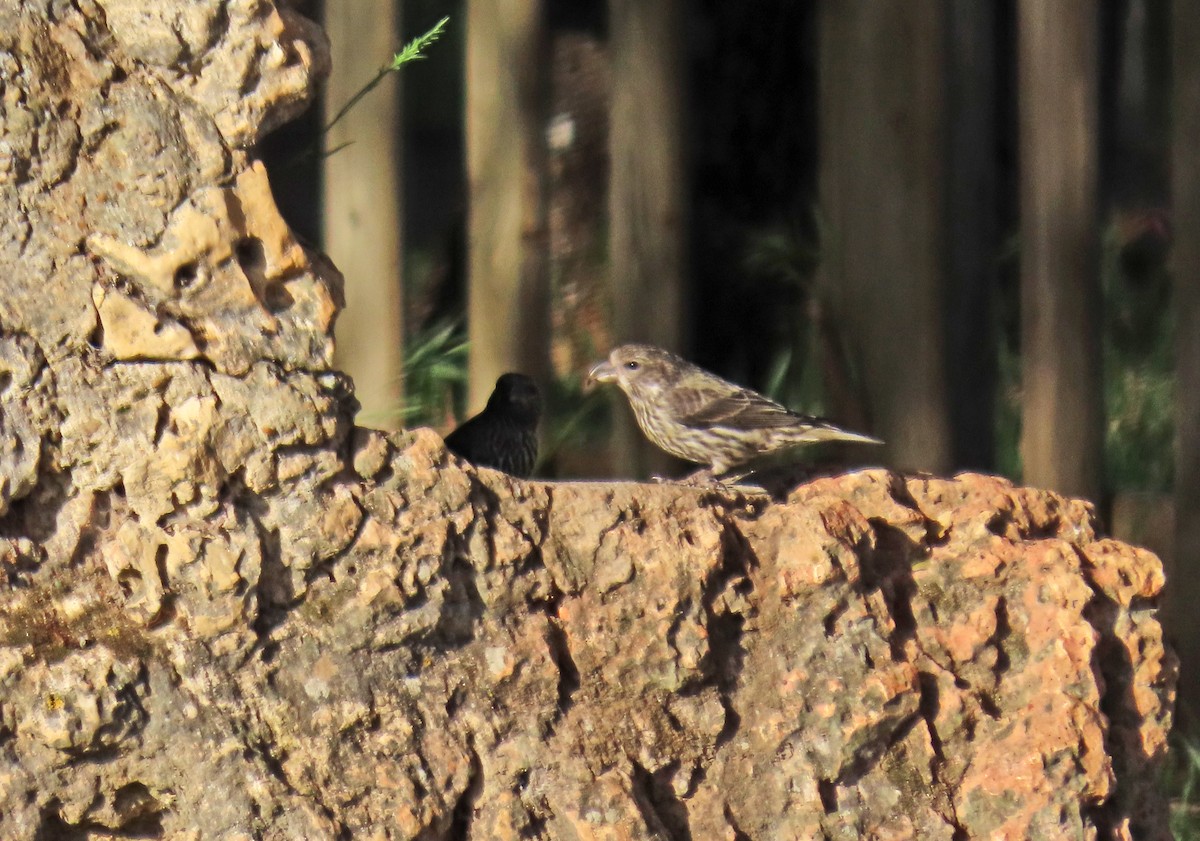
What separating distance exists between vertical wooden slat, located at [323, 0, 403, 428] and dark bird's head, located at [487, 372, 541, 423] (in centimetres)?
29

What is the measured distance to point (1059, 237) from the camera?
4402 mm

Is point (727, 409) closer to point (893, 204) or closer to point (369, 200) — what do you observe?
point (893, 204)

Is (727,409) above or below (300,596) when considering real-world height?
above

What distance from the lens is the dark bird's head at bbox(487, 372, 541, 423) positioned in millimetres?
4727

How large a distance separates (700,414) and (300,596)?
85.0 inches

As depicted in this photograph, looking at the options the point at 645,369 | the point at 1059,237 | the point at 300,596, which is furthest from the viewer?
the point at 645,369

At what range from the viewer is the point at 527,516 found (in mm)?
2742

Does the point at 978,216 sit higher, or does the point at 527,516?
the point at 978,216

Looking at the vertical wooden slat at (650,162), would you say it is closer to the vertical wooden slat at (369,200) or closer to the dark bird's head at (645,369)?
the dark bird's head at (645,369)

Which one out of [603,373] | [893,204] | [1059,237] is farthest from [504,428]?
[1059,237]

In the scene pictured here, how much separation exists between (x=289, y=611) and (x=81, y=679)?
1.06ft

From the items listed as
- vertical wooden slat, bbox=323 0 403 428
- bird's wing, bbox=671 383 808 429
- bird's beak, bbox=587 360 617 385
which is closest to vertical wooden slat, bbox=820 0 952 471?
bird's wing, bbox=671 383 808 429

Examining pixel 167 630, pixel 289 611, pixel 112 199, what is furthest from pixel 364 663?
pixel 112 199

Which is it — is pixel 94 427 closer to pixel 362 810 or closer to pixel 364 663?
pixel 364 663
